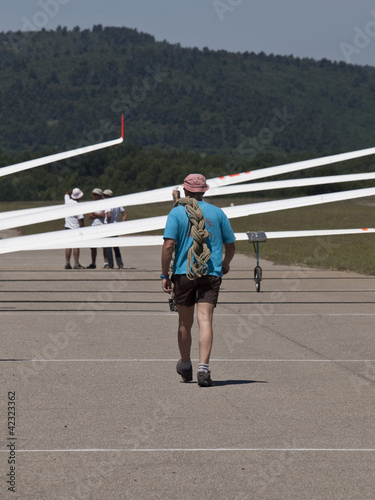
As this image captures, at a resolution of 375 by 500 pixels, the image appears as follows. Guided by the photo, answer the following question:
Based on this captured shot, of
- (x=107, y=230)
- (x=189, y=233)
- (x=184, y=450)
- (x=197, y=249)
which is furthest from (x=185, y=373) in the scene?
(x=107, y=230)

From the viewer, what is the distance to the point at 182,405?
694cm

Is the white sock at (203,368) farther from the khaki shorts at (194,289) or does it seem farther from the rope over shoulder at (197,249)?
the rope over shoulder at (197,249)

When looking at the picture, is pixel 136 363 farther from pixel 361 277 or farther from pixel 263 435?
pixel 361 277

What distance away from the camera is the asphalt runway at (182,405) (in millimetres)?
4961

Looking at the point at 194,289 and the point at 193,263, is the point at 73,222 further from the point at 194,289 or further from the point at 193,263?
the point at 193,263

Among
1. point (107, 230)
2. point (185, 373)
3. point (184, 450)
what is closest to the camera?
point (184, 450)

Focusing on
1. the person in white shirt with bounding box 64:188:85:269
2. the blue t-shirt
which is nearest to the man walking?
the blue t-shirt

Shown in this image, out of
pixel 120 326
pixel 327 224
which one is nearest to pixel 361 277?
pixel 120 326

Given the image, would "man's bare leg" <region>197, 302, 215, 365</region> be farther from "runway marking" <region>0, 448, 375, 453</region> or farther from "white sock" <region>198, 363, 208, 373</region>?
"runway marking" <region>0, 448, 375, 453</region>

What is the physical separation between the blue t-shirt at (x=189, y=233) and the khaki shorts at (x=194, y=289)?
0.19 feet

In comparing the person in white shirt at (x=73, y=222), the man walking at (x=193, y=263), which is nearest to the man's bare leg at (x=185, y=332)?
the man walking at (x=193, y=263)

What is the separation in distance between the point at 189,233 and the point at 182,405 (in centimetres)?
160

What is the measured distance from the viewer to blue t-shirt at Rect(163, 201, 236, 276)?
309 inches

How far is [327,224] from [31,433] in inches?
1478
